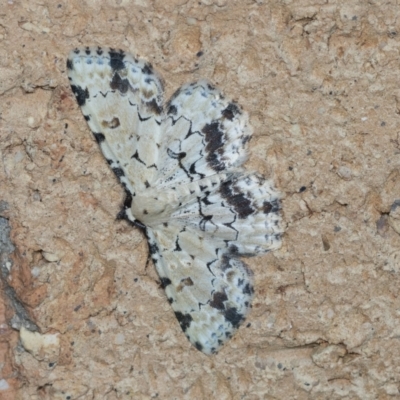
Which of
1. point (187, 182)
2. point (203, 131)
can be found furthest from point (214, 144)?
point (187, 182)

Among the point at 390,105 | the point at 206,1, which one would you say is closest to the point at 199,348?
the point at 390,105

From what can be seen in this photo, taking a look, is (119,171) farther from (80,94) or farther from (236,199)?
(236,199)

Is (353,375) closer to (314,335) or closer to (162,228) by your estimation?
(314,335)

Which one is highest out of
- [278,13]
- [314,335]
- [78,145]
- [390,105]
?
[278,13]

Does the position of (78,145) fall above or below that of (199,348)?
above

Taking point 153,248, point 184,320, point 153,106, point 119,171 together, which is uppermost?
point 153,106

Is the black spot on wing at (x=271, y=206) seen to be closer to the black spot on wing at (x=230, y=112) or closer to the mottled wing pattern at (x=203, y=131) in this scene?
the mottled wing pattern at (x=203, y=131)
